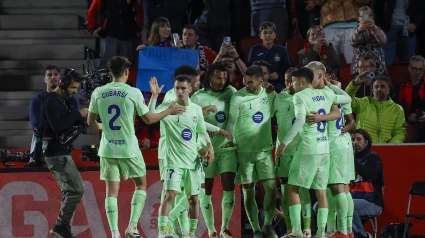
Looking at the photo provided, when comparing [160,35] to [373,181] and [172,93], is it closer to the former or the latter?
[172,93]

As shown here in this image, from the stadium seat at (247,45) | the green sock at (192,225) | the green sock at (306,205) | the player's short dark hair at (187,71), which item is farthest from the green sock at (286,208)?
the stadium seat at (247,45)

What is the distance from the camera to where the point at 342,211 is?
13.4 meters

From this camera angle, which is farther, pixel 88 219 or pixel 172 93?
pixel 88 219

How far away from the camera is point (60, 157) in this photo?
13.7m

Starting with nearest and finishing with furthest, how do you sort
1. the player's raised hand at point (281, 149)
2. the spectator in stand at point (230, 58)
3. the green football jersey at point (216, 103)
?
the player's raised hand at point (281, 149), the green football jersey at point (216, 103), the spectator in stand at point (230, 58)

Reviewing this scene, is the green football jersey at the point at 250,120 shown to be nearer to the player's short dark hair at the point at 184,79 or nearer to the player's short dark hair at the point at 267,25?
the player's short dark hair at the point at 184,79

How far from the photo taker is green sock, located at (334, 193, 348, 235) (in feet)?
44.1

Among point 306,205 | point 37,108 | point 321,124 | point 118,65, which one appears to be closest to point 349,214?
point 306,205

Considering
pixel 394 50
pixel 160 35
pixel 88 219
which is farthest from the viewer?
pixel 394 50

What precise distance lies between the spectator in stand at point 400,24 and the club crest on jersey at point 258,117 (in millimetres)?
4076

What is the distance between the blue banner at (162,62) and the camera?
15.5 m

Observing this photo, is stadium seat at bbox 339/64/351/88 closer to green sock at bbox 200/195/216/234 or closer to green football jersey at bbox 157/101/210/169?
green sock at bbox 200/195/216/234

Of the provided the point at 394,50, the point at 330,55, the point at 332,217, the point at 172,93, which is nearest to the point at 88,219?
the point at 172,93

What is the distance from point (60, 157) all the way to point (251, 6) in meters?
5.25
